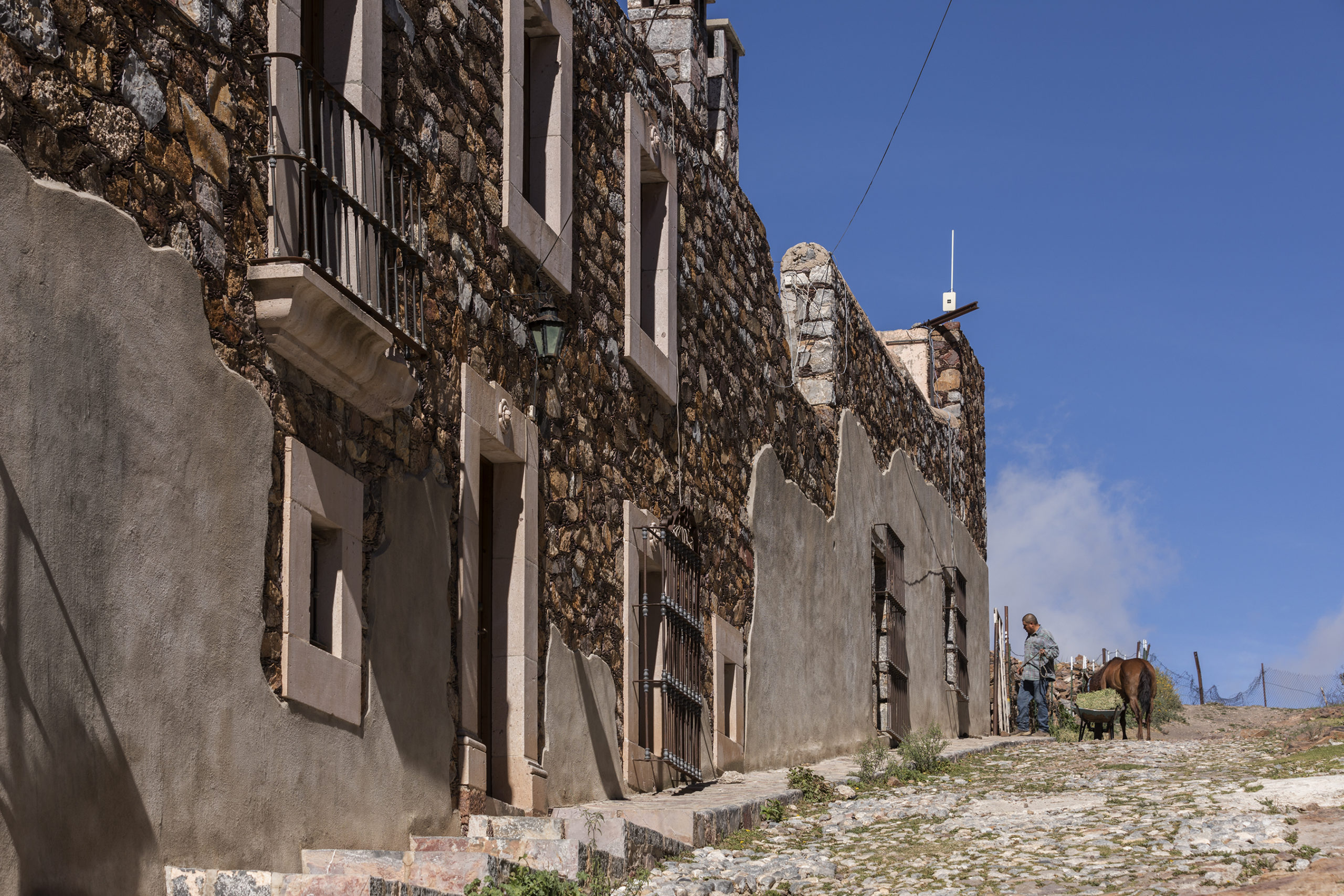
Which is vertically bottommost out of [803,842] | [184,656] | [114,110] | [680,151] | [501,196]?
[803,842]

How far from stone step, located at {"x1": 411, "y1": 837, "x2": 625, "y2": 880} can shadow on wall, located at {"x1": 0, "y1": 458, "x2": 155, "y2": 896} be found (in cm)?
165

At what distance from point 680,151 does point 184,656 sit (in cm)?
729

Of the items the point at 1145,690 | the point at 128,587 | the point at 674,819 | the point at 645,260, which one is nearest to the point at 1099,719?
the point at 1145,690

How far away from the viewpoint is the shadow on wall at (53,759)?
15.1 feet

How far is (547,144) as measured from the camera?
945 centimetres

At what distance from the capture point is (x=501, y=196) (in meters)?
8.68

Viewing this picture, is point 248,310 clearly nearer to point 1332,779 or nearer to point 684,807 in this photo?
point 684,807

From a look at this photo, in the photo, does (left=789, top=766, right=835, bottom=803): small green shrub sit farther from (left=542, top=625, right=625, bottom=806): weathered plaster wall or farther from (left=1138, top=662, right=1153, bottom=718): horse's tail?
(left=1138, top=662, right=1153, bottom=718): horse's tail

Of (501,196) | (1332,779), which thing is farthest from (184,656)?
(1332,779)

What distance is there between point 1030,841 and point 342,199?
471 centimetres

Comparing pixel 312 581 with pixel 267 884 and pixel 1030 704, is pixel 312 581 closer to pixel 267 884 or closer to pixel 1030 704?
pixel 267 884

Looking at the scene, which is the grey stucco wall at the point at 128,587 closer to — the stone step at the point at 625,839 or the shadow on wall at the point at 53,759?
the shadow on wall at the point at 53,759

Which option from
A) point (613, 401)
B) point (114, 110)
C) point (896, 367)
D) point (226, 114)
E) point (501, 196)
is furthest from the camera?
point (896, 367)

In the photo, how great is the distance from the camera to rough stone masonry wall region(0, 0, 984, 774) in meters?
5.40
